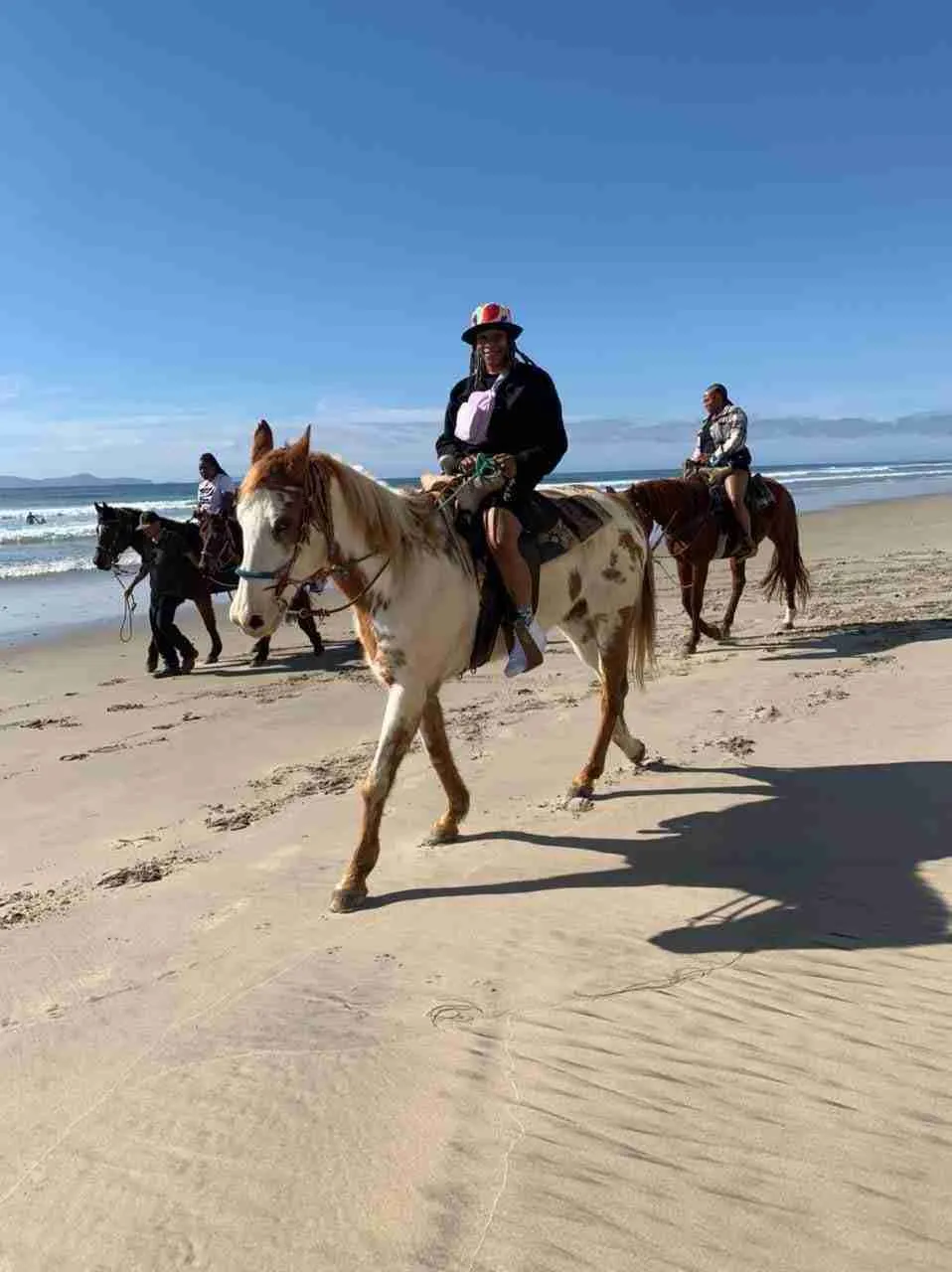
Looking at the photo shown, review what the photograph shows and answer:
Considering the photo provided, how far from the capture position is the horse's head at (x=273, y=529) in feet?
11.9

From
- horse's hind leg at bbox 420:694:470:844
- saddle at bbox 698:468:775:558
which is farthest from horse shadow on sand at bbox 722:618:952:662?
horse's hind leg at bbox 420:694:470:844

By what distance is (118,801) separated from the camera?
18.5ft

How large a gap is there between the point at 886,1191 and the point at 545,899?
76.7 inches

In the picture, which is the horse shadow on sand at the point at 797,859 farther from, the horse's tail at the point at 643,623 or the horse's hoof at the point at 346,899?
the horse's tail at the point at 643,623

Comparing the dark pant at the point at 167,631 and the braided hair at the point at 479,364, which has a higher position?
the braided hair at the point at 479,364

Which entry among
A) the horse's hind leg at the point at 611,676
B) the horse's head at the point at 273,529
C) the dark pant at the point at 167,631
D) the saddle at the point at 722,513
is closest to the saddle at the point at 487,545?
the horse's hind leg at the point at 611,676

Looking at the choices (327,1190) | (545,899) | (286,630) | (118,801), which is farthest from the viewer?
(286,630)

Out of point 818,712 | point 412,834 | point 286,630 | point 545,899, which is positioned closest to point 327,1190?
point 545,899

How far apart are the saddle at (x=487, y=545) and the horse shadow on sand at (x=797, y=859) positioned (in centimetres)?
114

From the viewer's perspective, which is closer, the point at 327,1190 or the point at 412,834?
the point at 327,1190

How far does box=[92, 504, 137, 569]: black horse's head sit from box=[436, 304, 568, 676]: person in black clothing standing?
7.90 metres

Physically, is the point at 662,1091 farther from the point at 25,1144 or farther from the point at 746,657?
the point at 746,657

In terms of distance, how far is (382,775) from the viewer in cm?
408

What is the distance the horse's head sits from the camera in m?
3.64
